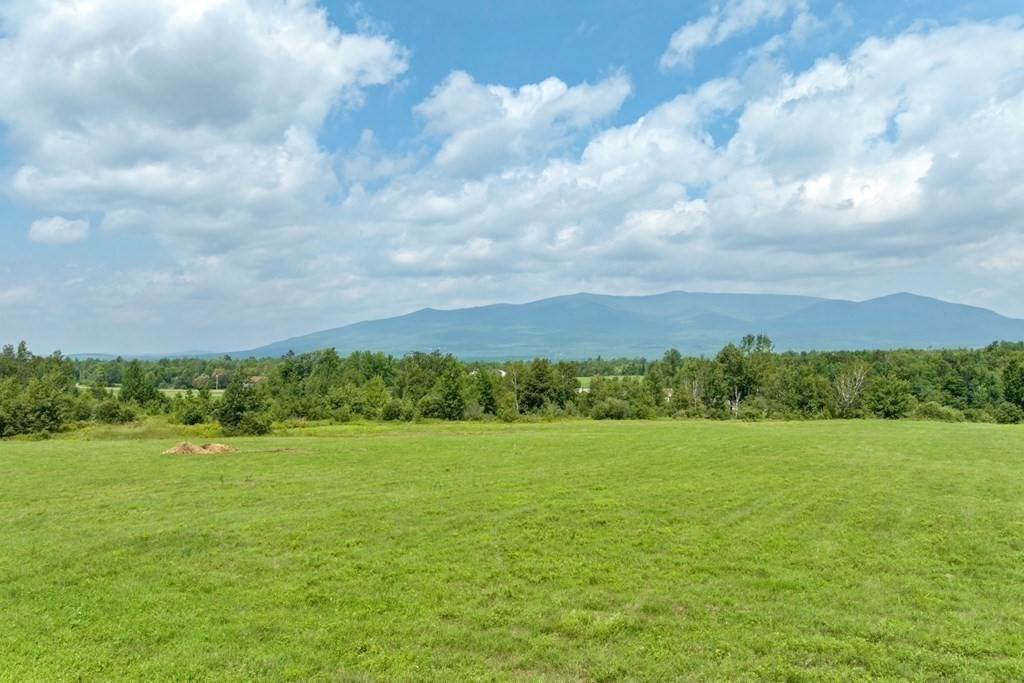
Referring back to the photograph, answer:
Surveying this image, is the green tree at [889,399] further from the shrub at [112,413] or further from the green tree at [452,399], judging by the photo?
the shrub at [112,413]

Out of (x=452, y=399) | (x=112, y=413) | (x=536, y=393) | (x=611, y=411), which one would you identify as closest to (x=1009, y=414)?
(x=611, y=411)

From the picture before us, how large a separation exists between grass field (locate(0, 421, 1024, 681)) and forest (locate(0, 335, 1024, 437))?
45.0 metres

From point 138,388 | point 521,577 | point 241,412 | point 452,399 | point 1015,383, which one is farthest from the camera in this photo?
point 138,388

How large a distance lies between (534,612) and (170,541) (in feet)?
36.5

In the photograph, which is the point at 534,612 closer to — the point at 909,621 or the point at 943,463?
the point at 909,621

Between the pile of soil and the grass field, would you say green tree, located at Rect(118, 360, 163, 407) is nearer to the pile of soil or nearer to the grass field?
the pile of soil

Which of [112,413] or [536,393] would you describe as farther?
[536,393]

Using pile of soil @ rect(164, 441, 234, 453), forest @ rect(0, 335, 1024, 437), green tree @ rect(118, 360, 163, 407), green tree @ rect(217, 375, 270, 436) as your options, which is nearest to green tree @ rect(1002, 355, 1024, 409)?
forest @ rect(0, 335, 1024, 437)

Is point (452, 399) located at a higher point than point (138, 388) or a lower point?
lower

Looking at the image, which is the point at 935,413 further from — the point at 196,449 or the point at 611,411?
the point at 196,449

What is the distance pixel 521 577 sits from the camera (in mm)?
12828

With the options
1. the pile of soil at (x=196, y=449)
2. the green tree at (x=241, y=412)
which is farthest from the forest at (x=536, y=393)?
the pile of soil at (x=196, y=449)

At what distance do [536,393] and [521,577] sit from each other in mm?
88676

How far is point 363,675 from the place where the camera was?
8641 millimetres
